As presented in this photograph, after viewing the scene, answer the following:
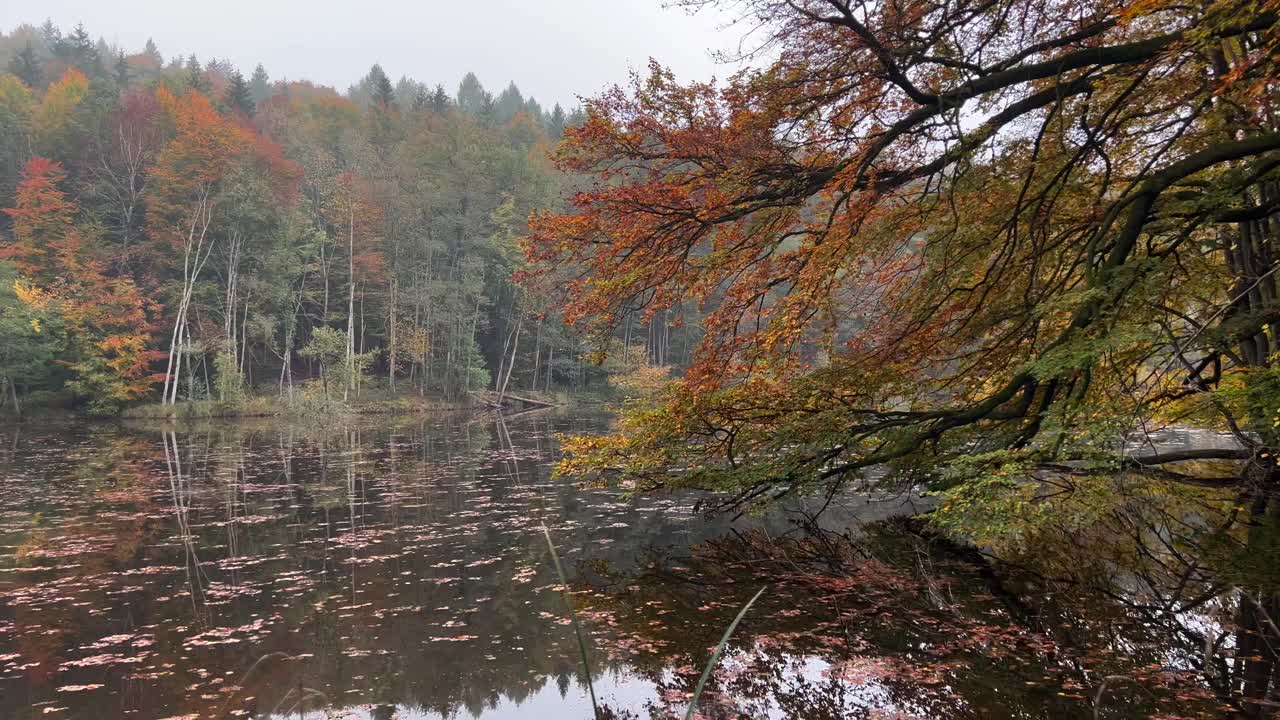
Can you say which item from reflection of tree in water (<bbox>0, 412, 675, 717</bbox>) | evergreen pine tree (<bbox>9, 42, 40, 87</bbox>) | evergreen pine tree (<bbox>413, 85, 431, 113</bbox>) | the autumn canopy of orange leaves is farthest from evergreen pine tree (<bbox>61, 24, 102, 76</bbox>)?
reflection of tree in water (<bbox>0, 412, 675, 717</bbox>)

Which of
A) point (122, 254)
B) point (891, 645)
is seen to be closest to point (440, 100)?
point (122, 254)

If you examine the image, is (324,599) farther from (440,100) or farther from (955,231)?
(440,100)

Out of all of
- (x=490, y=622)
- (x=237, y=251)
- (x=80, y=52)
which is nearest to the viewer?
(x=490, y=622)

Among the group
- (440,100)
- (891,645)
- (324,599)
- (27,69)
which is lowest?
(324,599)

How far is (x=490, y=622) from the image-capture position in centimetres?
568

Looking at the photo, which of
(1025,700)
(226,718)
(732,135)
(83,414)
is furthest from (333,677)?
(83,414)

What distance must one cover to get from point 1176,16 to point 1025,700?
5527 millimetres

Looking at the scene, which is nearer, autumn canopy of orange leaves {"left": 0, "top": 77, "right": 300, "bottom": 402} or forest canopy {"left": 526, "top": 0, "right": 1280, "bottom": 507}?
forest canopy {"left": 526, "top": 0, "right": 1280, "bottom": 507}

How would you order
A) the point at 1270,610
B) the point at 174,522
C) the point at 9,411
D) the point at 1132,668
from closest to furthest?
the point at 1132,668
the point at 1270,610
the point at 174,522
the point at 9,411

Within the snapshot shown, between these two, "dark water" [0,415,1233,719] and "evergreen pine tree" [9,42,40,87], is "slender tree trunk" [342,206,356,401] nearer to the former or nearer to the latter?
"dark water" [0,415,1233,719]

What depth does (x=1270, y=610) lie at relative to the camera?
16.8 feet

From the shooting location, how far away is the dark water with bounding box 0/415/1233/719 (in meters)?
4.30

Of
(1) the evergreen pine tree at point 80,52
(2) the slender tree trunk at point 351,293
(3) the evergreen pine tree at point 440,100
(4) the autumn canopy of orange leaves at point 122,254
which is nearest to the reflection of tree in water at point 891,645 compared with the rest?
(2) the slender tree trunk at point 351,293

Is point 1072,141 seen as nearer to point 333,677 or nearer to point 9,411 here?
point 333,677
